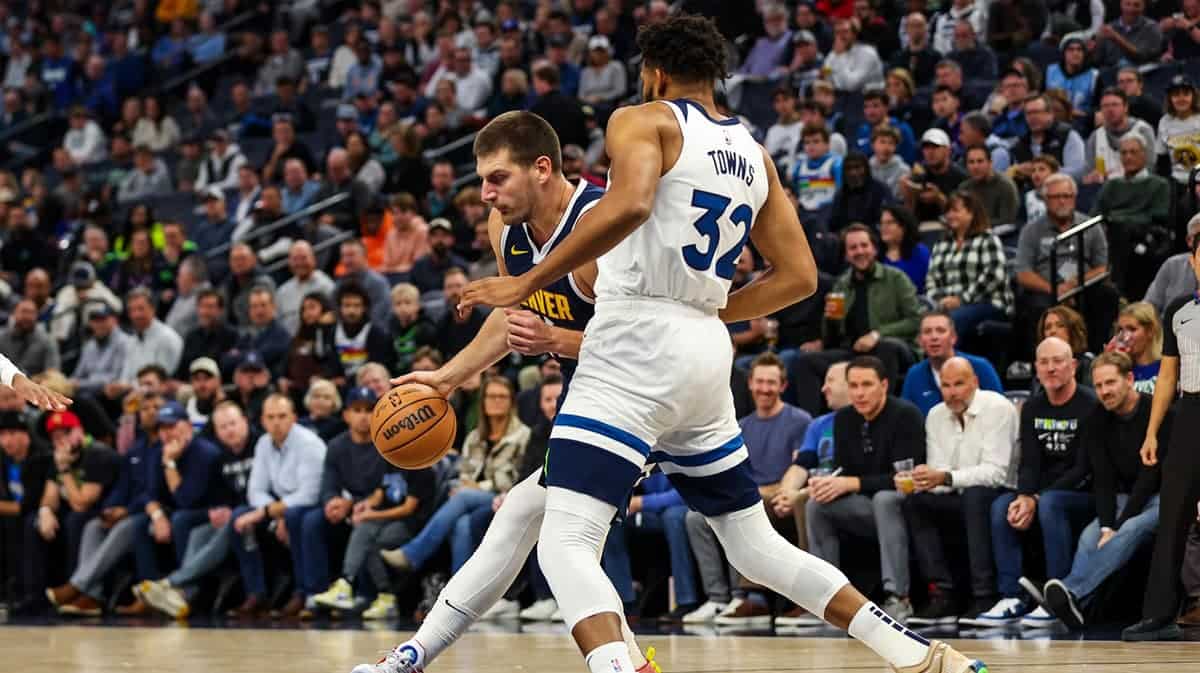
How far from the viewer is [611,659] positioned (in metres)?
4.64

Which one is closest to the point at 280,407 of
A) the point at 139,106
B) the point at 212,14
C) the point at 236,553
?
the point at 236,553

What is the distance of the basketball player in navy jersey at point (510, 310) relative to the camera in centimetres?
529

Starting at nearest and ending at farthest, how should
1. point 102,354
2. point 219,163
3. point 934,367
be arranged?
point 934,367 → point 102,354 → point 219,163

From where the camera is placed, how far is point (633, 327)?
4898 mm

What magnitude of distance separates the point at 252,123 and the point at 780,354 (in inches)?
426

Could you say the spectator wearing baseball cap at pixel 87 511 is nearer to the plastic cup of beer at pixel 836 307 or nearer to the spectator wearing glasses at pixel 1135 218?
the plastic cup of beer at pixel 836 307

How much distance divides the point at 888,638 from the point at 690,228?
1354mm

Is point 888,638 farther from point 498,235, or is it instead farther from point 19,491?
point 19,491

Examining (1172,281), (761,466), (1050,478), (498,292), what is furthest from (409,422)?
(1172,281)

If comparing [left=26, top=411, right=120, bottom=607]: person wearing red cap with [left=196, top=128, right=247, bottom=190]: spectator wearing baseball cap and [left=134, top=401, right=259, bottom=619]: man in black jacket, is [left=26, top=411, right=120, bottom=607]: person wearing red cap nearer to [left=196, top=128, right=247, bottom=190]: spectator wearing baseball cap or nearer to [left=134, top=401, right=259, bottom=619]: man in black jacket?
[left=134, top=401, right=259, bottom=619]: man in black jacket

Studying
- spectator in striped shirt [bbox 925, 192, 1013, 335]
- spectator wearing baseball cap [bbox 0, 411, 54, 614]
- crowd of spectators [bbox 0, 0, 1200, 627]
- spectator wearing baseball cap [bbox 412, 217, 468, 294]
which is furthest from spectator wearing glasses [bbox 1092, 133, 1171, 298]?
spectator wearing baseball cap [bbox 0, 411, 54, 614]

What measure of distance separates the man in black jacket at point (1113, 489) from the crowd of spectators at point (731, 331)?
19 mm

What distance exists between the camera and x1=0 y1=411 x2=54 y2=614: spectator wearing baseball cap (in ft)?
43.8

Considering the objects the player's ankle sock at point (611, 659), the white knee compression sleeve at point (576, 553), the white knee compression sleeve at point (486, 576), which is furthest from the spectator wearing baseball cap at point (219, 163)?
the player's ankle sock at point (611, 659)
